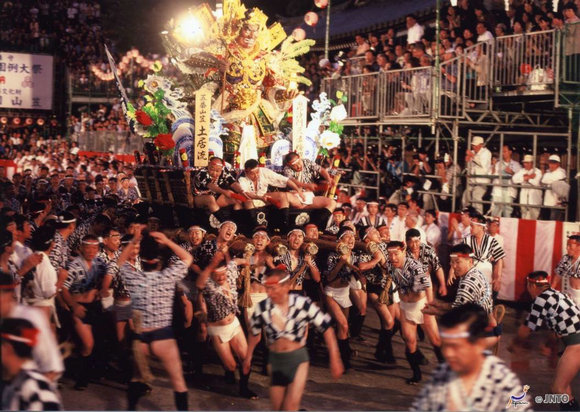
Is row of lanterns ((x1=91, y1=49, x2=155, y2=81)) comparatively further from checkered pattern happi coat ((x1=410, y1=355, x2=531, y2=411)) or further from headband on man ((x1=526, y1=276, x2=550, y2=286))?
checkered pattern happi coat ((x1=410, y1=355, x2=531, y2=411))

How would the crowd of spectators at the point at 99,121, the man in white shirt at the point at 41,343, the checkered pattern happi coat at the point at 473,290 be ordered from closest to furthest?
the man in white shirt at the point at 41,343, the checkered pattern happi coat at the point at 473,290, the crowd of spectators at the point at 99,121

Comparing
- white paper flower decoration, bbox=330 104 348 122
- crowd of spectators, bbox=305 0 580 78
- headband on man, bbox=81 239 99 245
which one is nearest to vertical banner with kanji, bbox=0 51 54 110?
white paper flower decoration, bbox=330 104 348 122

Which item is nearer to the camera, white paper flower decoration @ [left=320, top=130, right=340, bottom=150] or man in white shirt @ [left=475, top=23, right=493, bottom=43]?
white paper flower decoration @ [left=320, top=130, right=340, bottom=150]

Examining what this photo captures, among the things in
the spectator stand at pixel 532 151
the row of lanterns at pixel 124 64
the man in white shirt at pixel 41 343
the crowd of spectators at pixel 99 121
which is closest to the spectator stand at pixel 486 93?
the spectator stand at pixel 532 151

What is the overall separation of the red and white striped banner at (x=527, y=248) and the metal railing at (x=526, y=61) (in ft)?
9.40

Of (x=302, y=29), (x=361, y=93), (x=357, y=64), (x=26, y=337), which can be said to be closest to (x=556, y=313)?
(x=26, y=337)

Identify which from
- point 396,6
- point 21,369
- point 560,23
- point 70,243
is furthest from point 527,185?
point 21,369

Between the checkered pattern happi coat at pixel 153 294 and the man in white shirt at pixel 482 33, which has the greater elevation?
the man in white shirt at pixel 482 33

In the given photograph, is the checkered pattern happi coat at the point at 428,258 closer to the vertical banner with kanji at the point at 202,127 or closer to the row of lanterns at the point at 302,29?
the vertical banner with kanji at the point at 202,127

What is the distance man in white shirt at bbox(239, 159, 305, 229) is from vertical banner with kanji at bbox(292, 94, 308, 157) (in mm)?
1560

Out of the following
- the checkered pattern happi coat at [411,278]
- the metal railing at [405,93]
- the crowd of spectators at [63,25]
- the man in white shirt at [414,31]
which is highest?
the crowd of spectators at [63,25]

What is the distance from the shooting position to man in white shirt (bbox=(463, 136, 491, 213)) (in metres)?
15.7

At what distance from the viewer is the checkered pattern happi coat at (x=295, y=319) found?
6.74 meters

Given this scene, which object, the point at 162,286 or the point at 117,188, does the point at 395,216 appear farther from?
the point at 162,286
